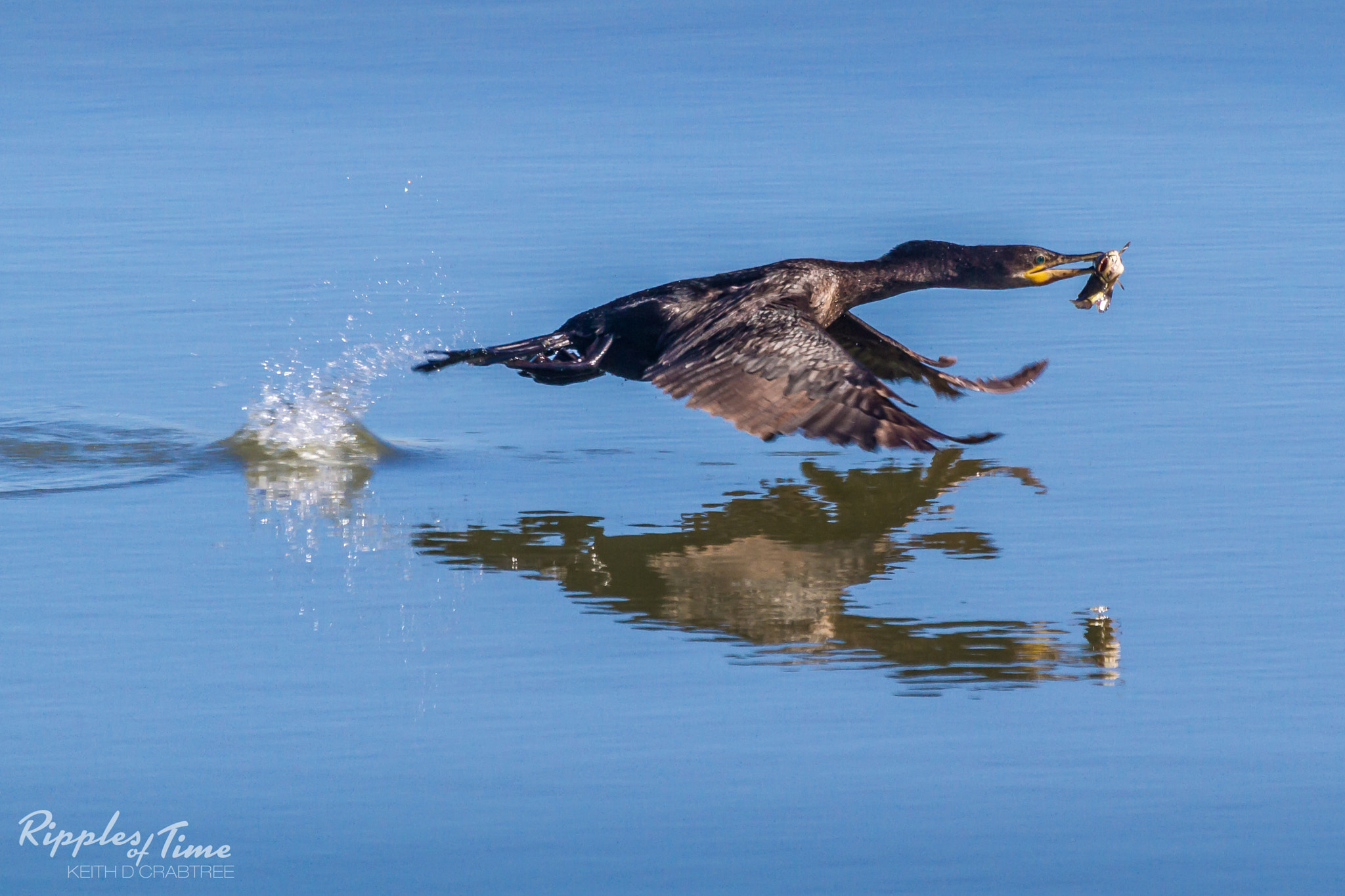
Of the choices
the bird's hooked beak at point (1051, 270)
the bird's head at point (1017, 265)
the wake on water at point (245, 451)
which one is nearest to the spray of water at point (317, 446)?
the wake on water at point (245, 451)

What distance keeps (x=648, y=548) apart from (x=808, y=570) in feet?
2.34

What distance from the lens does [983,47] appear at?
24.8 metres

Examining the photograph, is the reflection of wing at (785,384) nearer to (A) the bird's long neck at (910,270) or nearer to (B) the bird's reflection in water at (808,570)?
(B) the bird's reflection in water at (808,570)

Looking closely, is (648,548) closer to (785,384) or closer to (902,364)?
(785,384)

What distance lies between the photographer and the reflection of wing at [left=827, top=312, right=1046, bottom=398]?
9781mm

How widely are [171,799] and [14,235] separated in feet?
32.2

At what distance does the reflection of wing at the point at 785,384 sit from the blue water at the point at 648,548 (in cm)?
52

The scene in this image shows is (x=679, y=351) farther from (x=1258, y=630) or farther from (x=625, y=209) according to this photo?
(x=625, y=209)

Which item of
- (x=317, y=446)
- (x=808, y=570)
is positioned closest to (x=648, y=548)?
(x=808, y=570)

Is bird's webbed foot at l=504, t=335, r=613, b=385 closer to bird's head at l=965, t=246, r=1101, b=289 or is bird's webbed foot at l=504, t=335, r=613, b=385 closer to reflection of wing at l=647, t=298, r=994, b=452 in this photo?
reflection of wing at l=647, t=298, r=994, b=452

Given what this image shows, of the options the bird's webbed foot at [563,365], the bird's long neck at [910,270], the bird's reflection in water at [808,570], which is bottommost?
the bird's reflection in water at [808,570]

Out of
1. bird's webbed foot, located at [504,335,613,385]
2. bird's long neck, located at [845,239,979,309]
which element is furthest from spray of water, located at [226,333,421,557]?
bird's long neck, located at [845,239,979,309]

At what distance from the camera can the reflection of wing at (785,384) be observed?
25.8 ft

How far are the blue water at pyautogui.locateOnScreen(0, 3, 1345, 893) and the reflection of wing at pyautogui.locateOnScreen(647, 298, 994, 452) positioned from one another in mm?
520
